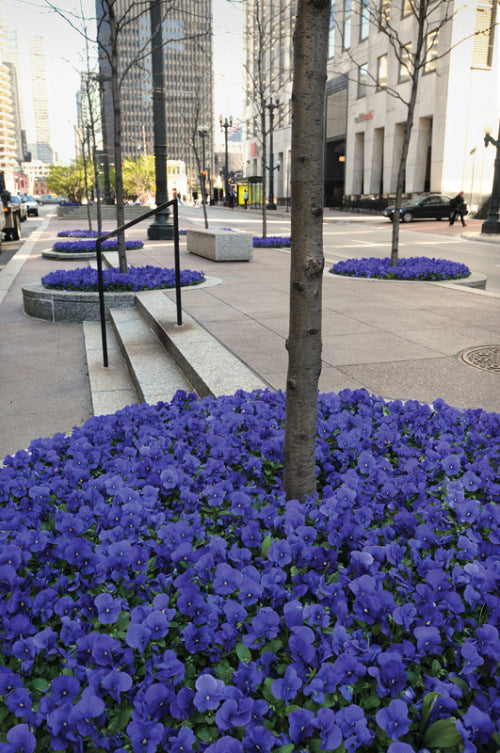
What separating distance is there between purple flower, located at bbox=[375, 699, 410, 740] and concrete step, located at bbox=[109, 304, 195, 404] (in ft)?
11.3

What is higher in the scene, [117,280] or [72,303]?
[117,280]

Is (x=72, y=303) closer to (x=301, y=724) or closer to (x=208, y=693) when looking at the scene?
(x=208, y=693)

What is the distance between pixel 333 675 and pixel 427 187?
4443cm

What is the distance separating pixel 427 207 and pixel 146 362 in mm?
32580

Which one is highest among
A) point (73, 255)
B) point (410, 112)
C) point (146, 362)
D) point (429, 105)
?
point (429, 105)

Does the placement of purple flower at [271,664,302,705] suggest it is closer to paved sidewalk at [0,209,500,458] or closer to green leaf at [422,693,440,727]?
green leaf at [422,693,440,727]

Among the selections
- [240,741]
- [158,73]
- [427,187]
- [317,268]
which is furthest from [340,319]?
[427,187]

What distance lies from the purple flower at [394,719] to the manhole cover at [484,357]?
3.96 m

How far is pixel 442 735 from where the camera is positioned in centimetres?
160

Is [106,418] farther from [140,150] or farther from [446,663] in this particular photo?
[140,150]

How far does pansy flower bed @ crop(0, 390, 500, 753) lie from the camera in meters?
1.67

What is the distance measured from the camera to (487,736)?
1.59m

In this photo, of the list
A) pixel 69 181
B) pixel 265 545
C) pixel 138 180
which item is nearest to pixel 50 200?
pixel 138 180

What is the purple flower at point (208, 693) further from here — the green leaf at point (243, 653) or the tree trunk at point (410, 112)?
the tree trunk at point (410, 112)
